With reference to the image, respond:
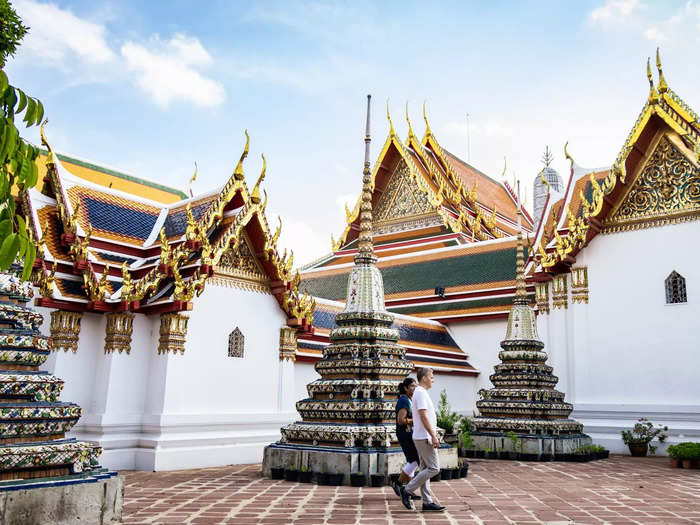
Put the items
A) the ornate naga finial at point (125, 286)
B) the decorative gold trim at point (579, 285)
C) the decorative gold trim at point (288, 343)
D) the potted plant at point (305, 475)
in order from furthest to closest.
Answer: the decorative gold trim at point (579, 285) → the decorative gold trim at point (288, 343) → the ornate naga finial at point (125, 286) → the potted plant at point (305, 475)

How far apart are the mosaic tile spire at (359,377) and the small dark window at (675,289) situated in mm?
6190

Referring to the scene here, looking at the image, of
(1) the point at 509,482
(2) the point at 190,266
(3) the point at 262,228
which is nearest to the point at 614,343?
(1) the point at 509,482

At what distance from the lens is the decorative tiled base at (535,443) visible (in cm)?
975

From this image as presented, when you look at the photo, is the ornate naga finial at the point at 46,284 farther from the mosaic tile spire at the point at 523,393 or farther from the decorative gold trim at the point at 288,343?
the mosaic tile spire at the point at 523,393

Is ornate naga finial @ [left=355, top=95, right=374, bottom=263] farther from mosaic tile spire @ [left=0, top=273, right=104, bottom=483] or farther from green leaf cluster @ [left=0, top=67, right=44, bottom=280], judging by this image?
green leaf cluster @ [left=0, top=67, right=44, bottom=280]

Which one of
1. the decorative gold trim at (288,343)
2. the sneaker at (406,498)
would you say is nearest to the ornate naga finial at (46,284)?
the decorative gold trim at (288,343)

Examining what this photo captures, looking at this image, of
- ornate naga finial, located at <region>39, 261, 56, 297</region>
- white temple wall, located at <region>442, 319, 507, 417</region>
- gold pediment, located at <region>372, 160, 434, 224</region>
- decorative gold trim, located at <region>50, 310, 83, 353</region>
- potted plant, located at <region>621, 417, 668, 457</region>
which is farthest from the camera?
gold pediment, located at <region>372, 160, 434, 224</region>

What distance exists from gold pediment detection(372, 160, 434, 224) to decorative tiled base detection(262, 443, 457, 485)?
570 inches

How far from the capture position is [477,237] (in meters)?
20.9

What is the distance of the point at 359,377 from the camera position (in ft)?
23.0

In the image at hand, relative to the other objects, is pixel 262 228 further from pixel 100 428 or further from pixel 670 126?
pixel 670 126

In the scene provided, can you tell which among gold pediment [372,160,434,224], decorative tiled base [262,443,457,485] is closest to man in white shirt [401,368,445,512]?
decorative tiled base [262,443,457,485]

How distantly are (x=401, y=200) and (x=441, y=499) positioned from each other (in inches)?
652

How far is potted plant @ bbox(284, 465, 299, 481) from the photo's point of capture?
6582 millimetres
